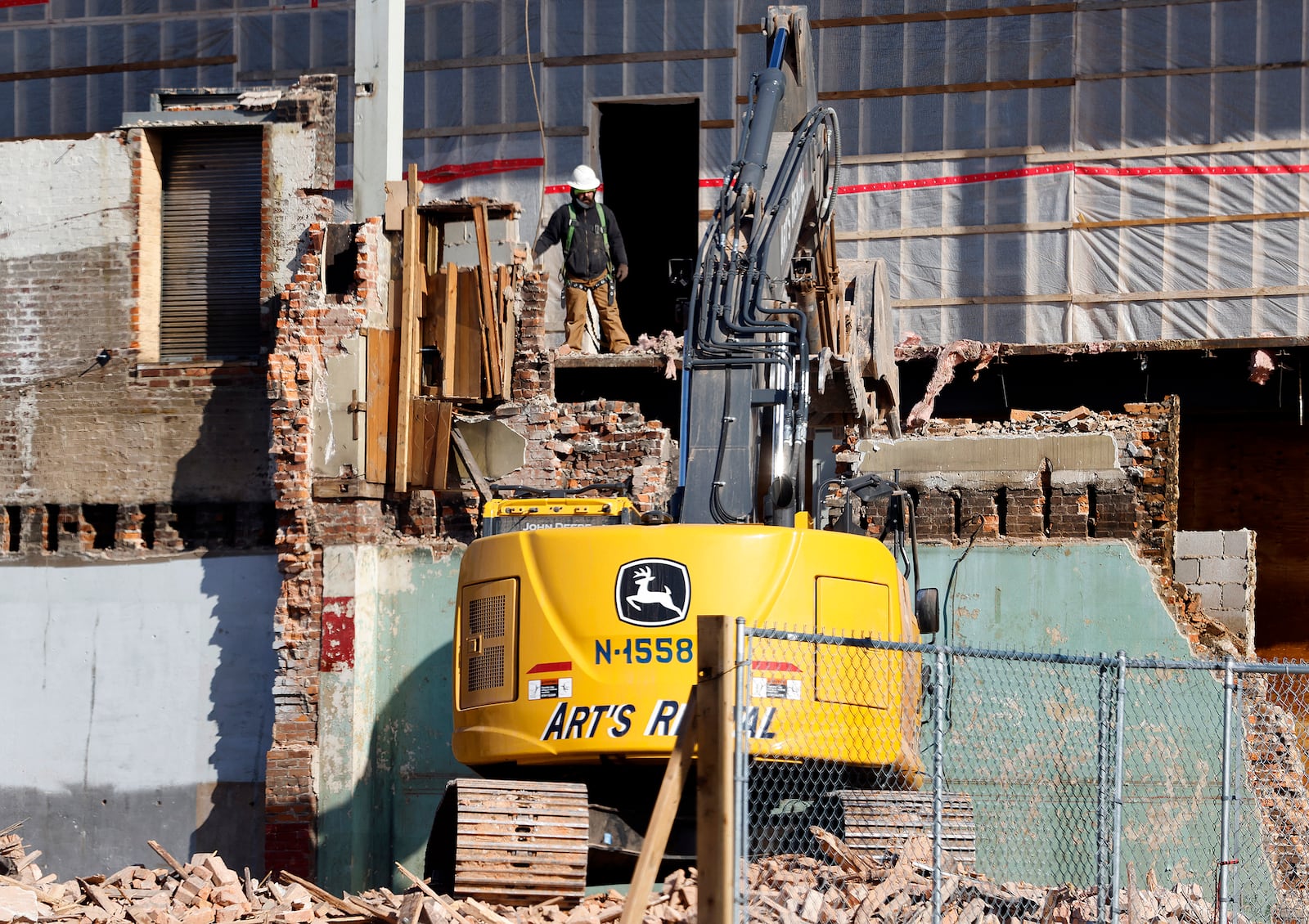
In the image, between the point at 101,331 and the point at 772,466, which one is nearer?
the point at 772,466

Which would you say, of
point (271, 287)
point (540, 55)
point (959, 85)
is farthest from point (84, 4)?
point (959, 85)

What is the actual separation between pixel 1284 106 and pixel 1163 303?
7.49 feet

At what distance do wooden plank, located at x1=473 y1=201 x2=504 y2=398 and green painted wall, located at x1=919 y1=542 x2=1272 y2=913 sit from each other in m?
3.94

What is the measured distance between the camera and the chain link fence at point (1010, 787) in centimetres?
827

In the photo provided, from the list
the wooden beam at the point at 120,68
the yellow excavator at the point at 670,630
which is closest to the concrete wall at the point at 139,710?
the yellow excavator at the point at 670,630

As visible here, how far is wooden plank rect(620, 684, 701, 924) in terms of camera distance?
7230 millimetres

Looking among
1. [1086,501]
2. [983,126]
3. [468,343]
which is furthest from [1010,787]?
[983,126]

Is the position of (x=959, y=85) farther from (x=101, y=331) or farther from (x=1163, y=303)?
(x=101, y=331)

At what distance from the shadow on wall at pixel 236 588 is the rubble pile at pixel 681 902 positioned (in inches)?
167

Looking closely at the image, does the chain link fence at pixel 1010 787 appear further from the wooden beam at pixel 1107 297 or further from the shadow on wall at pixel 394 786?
the wooden beam at pixel 1107 297

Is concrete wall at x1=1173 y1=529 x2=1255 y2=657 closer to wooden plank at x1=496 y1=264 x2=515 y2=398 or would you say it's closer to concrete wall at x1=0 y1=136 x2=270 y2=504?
wooden plank at x1=496 y1=264 x2=515 y2=398

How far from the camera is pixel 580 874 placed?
9914 millimetres

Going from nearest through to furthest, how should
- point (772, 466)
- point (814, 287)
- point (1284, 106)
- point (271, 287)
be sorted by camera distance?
point (772, 466), point (814, 287), point (271, 287), point (1284, 106)

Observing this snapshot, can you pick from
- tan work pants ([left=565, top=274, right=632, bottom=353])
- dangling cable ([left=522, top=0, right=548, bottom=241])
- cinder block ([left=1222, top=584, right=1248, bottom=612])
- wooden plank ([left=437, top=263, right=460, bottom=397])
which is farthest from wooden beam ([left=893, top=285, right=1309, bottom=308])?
wooden plank ([left=437, top=263, right=460, bottom=397])
